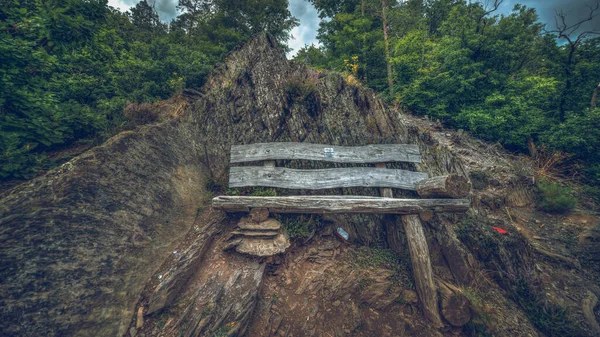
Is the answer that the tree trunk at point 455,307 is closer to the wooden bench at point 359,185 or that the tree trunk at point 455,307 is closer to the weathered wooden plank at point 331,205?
the wooden bench at point 359,185

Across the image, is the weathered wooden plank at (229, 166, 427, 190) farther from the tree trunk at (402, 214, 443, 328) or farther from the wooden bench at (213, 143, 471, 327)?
the tree trunk at (402, 214, 443, 328)

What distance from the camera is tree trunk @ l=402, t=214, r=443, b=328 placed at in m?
4.05

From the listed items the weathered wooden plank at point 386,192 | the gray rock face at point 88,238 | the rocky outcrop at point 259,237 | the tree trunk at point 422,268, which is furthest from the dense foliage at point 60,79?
the tree trunk at point 422,268

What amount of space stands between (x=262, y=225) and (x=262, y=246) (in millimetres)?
415

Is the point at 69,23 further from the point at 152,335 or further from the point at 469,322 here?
the point at 469,322

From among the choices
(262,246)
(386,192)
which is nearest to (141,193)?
(262,246)

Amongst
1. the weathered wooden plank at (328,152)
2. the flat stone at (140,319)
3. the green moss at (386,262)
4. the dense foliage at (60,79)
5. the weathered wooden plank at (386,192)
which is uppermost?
the dense foliage at (60,79)

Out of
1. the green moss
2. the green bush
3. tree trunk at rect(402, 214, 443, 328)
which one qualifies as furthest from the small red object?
the green bush

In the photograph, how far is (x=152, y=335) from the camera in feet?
10.5

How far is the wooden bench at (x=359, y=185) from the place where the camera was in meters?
4.19

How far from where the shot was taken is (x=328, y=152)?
5.32 meters

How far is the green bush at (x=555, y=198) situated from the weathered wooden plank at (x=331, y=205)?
505 cm

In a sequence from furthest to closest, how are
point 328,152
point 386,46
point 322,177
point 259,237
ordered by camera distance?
point 386,46, point 328,152, point 322,177, point 259,237

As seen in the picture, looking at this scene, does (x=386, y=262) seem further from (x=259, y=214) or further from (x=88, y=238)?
(x=88, y=238)
